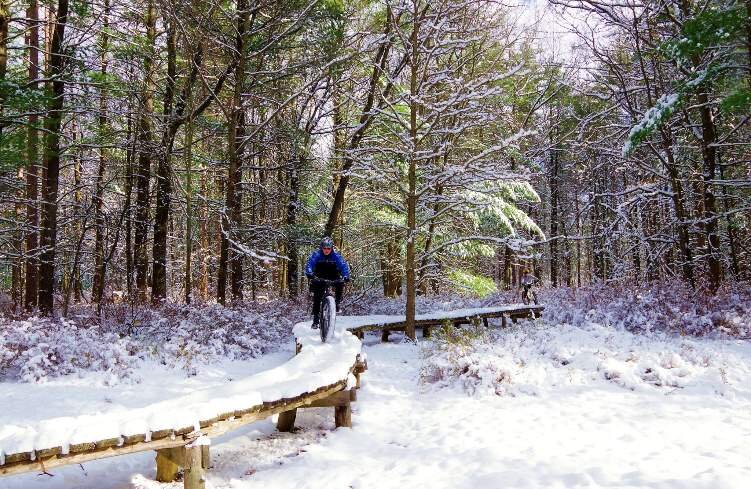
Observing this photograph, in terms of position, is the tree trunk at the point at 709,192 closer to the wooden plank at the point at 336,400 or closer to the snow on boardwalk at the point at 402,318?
the snow on boardwalk at the point at 402,318

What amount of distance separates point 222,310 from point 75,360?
14.0 ft

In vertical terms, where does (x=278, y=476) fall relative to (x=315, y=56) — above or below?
below

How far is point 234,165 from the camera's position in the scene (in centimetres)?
1346

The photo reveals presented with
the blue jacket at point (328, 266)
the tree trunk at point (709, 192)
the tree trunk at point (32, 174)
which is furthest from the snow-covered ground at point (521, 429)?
the tree trunk at point (32, 174)

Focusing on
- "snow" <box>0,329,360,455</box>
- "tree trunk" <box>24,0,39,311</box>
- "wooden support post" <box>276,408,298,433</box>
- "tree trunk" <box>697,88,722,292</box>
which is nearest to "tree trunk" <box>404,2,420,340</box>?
"snow" <box>0,329,360,455</box>

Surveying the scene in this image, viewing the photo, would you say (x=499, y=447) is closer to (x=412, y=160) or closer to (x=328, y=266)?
(x=328, y=266)

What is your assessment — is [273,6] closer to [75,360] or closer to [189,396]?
[75,360]

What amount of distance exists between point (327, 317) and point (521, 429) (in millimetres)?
4811

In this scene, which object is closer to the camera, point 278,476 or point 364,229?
point 278,476

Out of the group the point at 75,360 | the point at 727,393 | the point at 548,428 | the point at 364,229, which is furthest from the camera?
the point at 364,229

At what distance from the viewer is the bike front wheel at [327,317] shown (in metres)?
9.88

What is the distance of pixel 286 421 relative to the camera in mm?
7141

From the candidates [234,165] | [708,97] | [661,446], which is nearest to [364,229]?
[234,165]

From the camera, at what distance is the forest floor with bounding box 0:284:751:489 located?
4.80m
